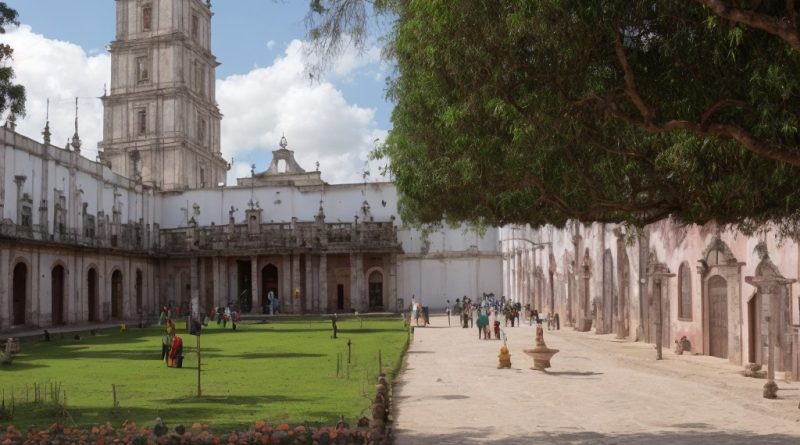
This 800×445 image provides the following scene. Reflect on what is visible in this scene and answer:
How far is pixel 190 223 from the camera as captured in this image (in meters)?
56.8

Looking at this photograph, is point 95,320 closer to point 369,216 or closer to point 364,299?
point 364,299

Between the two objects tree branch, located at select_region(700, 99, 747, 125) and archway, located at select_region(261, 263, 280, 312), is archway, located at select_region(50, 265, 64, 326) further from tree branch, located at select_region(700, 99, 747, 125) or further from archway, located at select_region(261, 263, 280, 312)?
tree branch, located at select_region(700, 99, 747, 125)

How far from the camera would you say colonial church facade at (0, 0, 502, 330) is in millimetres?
44344

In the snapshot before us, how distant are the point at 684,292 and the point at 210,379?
14.1 metres

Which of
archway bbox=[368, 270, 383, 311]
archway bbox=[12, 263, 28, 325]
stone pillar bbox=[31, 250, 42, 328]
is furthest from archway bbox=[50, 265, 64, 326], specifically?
archway bbox=[368, 270, 383, 311]

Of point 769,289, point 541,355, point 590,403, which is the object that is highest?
point 769,289

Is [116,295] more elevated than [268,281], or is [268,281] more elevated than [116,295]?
[268,281]

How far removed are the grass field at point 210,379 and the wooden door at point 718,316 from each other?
833cm

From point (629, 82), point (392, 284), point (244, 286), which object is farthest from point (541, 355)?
point (244, 286)

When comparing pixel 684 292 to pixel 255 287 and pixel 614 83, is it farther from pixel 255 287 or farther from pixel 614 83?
pixel 255 287

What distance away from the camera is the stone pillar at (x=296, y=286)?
53.6 m

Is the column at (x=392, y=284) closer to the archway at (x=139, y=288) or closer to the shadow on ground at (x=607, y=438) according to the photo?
the archway at (x=139, y=288)

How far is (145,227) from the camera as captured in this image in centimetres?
5550

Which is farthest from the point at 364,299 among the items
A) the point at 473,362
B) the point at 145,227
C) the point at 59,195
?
the point at 473,362
